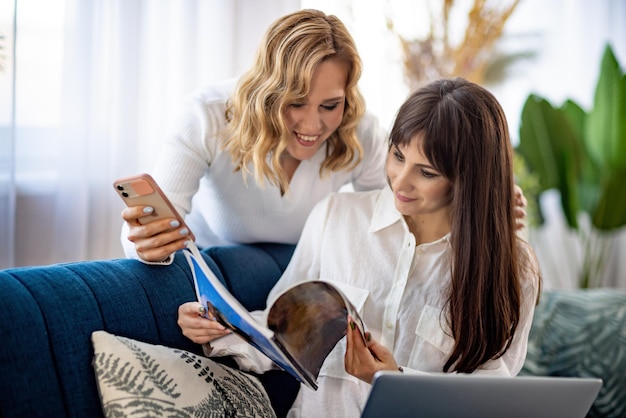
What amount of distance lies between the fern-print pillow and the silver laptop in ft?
1.06

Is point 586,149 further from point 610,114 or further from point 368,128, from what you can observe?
point 368,128

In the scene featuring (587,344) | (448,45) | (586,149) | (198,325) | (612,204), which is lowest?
(587,344)

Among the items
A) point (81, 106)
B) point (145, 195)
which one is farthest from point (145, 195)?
point (81, 106)

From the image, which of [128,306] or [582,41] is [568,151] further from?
[128,306]

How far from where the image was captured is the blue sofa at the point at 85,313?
1108 mm

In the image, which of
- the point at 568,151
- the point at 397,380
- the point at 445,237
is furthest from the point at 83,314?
the point at 568,151

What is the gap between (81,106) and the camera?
203 centimetres

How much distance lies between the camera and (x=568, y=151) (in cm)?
335

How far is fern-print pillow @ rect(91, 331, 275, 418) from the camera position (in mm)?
1158

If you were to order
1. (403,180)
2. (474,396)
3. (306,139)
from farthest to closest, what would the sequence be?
(306,139) < (403,180) < (474,396)

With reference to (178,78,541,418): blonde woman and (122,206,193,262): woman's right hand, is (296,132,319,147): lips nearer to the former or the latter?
(178,78,541,418): blonde woman

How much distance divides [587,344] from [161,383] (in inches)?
62.0

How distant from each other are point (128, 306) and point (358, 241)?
535mm

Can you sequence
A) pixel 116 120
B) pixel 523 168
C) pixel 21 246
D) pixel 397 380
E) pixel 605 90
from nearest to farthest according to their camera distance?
pixel 397 380 < pixel 21 246 < pixel 116 120 < pixel 605 90 < pixel 523 168
